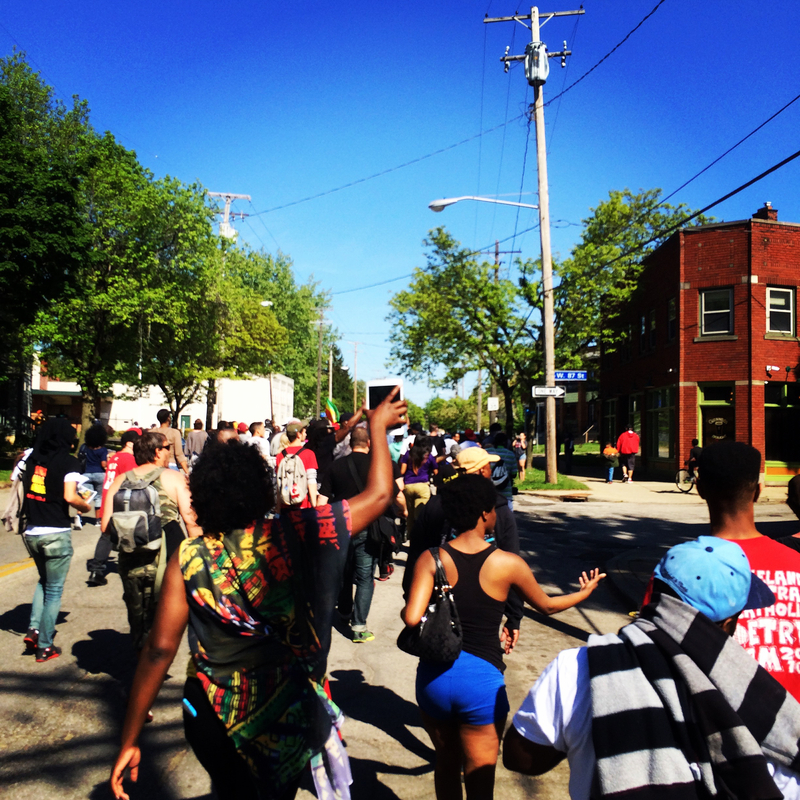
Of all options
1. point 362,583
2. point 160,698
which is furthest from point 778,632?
point 362,583

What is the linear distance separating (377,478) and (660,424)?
985 inches

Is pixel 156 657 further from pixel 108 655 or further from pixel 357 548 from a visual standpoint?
pixel 357 548

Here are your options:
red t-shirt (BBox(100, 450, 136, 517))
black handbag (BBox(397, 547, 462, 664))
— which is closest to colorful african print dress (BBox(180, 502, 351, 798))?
black handbag (BBox(397, 547, 462, 664))

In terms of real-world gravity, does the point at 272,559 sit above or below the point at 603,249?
below

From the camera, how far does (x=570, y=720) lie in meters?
1.79

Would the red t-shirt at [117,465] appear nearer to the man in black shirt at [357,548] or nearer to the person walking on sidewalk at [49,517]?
the person walking on sidewalk at [49,517]

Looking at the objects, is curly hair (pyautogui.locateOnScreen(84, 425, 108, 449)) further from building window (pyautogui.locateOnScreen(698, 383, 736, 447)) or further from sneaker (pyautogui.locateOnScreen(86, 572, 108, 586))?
building window (pyautogui.locateOnScreen(698, 383, 736, 447))

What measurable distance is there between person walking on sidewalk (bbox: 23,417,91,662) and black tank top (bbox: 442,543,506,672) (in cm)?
389

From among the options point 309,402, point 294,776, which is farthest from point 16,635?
point 309,402

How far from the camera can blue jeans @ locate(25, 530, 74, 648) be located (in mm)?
5730

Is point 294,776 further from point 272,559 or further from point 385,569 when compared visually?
point 385,569

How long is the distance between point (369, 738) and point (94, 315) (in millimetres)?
29614

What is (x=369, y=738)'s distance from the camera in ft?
14.4

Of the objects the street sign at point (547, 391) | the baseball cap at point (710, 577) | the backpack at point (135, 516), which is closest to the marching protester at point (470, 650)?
the baseball cap at point (710, 577)
